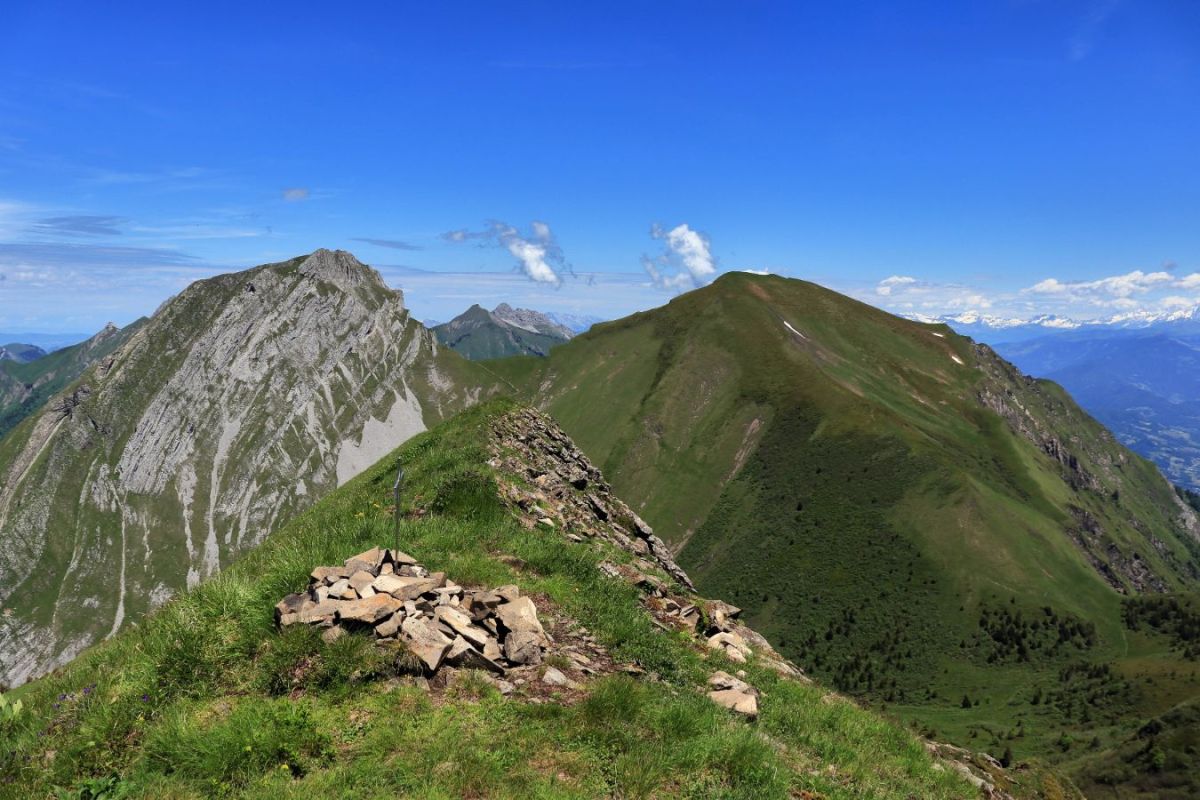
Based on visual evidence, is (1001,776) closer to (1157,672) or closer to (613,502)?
(613,502)

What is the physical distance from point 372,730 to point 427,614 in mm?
2315

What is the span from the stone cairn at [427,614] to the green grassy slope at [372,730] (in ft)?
1.48

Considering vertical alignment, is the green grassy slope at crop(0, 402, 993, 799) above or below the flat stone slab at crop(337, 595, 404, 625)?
below

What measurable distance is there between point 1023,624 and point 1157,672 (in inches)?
1043

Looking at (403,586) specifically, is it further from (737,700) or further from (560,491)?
(560,491)

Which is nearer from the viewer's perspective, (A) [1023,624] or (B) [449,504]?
(B) [449,504]

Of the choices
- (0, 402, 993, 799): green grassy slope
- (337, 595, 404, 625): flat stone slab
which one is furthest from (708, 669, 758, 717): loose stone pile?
(337, 595, 404, 625): flat stone slab

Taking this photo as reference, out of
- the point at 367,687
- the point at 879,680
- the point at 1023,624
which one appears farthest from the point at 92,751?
the point at 1023,624

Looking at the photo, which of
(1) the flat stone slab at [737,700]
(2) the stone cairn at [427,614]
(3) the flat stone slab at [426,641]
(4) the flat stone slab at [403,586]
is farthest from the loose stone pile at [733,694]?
(4) the flat stone slab at [403,586]

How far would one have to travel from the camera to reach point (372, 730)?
8.38 m

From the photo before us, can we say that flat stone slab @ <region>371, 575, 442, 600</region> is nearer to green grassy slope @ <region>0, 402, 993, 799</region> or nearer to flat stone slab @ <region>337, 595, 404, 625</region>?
flat stone slab @ <region>337, 595, 404, 625</region>

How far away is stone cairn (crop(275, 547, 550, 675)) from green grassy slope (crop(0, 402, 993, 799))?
451mm

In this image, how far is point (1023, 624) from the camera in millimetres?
159250

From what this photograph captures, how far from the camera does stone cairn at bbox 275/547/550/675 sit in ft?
32.7
